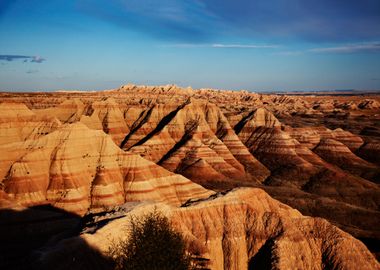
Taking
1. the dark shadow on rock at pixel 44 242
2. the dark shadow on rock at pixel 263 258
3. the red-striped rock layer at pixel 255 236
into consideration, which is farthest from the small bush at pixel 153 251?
the dark shadow on rock at pixel 263 258

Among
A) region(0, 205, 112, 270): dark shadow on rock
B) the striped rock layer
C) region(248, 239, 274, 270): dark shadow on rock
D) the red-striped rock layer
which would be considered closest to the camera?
region(0, 205, 112, 270): dark shadow on rock

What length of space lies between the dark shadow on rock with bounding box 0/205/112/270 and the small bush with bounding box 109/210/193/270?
7.72ft

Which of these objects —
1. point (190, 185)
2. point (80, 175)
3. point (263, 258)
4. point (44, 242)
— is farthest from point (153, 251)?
point (190, 185)

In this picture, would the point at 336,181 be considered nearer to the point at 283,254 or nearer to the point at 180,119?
the point at 180,119

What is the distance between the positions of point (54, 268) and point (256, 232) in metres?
20.8

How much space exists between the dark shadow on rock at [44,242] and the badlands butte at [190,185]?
114mm

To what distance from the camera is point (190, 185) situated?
72.0 metres

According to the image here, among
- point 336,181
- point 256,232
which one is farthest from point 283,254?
point 336,181

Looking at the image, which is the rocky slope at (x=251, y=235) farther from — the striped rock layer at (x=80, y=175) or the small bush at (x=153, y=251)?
the striped rock layer at (x=80, y=175)

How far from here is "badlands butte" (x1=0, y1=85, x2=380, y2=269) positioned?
136 feet

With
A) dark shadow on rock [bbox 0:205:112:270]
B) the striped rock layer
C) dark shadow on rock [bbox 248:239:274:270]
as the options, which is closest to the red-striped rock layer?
dark shadow on rock [bbox 248:239:274:270]

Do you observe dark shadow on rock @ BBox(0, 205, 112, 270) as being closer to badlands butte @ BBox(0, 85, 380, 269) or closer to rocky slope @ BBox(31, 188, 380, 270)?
badlands butte @ BBox(0, 85, 380, 269)

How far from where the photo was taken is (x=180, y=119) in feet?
437

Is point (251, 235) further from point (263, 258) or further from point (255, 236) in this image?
point (263, 258)
